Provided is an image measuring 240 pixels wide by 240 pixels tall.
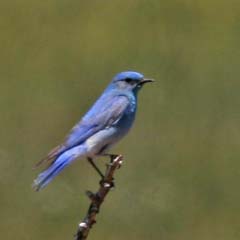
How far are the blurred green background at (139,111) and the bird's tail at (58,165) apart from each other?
2724 millimetres

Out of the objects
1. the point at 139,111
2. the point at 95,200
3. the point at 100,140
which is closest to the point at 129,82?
the point at 100,140

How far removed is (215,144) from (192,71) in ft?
3.54

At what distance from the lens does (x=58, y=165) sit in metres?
6.11

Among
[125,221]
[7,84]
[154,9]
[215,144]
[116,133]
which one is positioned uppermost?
[154,9]

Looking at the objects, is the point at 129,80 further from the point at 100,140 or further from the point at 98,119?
the point at 100,140

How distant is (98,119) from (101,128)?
40 millimetres

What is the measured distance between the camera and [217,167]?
9766 mm

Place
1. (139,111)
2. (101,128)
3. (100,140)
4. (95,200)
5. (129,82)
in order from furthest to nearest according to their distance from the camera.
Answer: (139,111), (129,82), (101,128), (100,140), (95,200)

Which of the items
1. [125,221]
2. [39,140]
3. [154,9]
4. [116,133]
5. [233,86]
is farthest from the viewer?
[154,9]

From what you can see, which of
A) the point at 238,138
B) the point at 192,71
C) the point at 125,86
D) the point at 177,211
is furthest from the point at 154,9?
the point at 125,86

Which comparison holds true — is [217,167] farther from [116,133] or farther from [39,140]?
[116,133]

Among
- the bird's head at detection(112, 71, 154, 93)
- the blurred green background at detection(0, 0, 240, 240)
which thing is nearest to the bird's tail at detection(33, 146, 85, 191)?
the bird's head at detection(112, 71, 154, 93)

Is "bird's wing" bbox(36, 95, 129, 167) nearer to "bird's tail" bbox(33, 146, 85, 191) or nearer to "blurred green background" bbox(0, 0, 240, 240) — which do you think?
"bird's tail" bbox(33, 146, 85, 191)

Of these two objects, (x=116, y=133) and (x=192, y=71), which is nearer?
(x=116, y=133)
